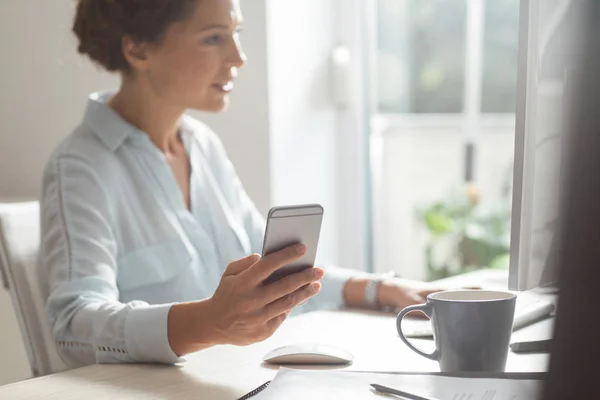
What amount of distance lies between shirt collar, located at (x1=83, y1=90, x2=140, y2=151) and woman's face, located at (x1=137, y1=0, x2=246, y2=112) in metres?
0.10

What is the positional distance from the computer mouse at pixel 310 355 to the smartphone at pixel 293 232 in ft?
0.32

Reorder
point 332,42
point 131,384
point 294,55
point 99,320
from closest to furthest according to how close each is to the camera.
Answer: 1. point 131,384
2. point 99,320
3. point 294,55
4. point 332,42

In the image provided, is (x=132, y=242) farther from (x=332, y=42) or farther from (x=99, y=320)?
(x=332, y=42)

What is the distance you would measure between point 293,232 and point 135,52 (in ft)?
2.55

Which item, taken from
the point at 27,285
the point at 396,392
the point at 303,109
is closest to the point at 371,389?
the point at 396,392

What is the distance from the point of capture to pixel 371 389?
2.56 feet

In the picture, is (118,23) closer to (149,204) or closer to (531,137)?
(149,204)

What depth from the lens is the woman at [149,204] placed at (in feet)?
3.46

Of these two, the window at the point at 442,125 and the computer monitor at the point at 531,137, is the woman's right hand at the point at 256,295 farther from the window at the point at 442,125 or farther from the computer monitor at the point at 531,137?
the window at the point at 442,125

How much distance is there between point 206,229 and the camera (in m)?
1.52

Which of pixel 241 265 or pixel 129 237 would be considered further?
pixel 129 237

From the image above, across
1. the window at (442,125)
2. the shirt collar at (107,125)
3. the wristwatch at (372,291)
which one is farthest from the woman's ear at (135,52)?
the window at (442,125)

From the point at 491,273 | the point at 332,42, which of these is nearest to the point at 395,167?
the point at 332,42

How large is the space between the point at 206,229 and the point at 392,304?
1.43ft
